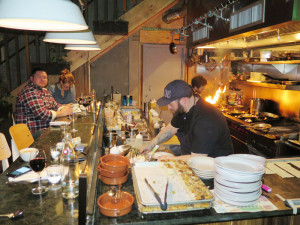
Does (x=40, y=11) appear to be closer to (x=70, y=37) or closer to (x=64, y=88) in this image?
(x=70, y=37)

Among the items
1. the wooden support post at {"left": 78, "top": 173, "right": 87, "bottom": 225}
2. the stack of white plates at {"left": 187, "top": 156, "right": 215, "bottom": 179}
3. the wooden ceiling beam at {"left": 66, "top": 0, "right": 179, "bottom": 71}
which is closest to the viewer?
the wooden support post at {"left": 78, "top": 173, "right": 87, "bottom": 225}

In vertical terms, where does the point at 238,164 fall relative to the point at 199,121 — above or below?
below

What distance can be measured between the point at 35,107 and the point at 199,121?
2.83 m

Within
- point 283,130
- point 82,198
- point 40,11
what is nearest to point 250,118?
point 283,130

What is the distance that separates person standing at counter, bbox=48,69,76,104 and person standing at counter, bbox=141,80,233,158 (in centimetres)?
317

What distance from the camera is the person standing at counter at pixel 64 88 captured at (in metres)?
5.33

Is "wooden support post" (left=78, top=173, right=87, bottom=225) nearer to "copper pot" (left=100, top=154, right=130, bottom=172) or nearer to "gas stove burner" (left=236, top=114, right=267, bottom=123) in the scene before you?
"copper pot" (left=100, top=154, right=130, bottom=172)

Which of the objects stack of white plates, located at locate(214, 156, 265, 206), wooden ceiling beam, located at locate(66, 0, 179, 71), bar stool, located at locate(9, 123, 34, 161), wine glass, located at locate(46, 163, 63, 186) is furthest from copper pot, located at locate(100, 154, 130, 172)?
wooden ceiling beam, located at locate(66, 0, 179, 71)

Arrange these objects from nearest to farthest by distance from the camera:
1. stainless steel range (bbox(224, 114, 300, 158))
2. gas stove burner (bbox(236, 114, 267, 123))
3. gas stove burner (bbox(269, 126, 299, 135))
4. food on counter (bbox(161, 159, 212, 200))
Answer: food on counter (bbox(161, 159, 212, 200)), stainless steel range (bbox(224, 114, 300, 158)), gas stove burner (bbox(269, 126, 299, 135)), gas stove burner (bbox(236, 114, 267, 123))

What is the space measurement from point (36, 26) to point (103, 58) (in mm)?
6139

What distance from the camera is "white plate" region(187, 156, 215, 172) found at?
2056 millimetres

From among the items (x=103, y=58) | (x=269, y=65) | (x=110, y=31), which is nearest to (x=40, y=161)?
(x=110, y=31)

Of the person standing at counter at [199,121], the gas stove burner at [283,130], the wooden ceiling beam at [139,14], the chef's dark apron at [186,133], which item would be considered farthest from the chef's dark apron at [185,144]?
the wooden ceiling beam at [139,14]

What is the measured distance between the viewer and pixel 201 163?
7.00 feet
